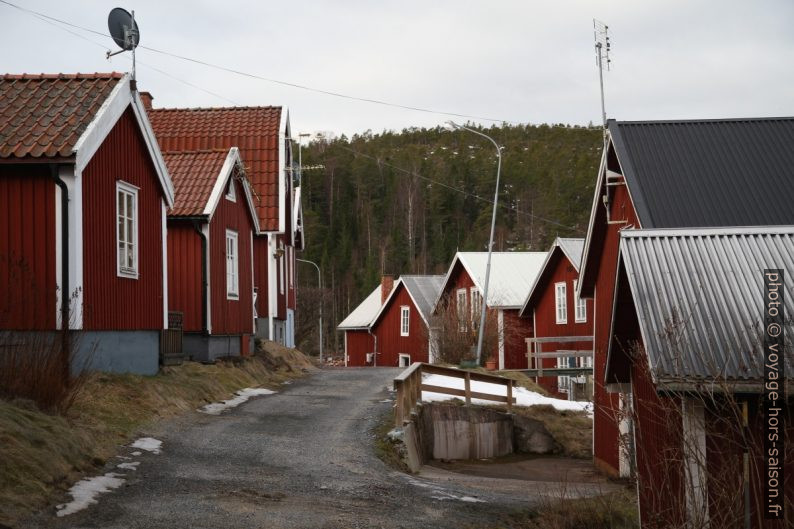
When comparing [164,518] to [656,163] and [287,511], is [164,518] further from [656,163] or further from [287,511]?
[656,163]

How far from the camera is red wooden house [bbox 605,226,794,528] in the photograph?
28.4 ft

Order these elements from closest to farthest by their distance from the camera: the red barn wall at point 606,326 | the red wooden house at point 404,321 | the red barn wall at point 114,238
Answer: the red barn wall at point 114,238 → the red barn wall at point 606,326 → the red wooden house at point 404,321

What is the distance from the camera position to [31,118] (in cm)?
1519

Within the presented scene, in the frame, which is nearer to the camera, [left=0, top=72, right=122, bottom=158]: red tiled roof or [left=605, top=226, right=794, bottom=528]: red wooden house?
[left=605, top=226, right=794, bottom=528]: red wooden house

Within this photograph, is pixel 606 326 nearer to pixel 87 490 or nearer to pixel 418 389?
pixel 418 389

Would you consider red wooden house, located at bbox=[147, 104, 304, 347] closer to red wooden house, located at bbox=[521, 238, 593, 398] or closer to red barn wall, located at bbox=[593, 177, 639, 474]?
red wooden house, located at bbox=[521, 238, 593, 398]

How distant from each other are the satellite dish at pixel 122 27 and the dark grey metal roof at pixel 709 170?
8.49m

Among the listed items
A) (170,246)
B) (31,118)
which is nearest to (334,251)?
(170,246)

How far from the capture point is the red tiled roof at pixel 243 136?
30.8 meters

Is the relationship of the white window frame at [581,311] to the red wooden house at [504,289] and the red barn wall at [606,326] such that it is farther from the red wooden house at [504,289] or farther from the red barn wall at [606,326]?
the red barn wall at [606,326]

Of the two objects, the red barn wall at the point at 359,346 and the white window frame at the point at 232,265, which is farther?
the red barn wall at the point at 359,346

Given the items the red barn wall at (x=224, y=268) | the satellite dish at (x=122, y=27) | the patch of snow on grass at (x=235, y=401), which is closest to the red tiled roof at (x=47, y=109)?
the satellite dish at (x=122, y=27)

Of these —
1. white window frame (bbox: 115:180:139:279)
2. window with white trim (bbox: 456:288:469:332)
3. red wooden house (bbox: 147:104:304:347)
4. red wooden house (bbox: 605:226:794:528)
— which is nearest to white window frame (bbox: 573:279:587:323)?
window with white trim (bbox: 456:288:469:332)

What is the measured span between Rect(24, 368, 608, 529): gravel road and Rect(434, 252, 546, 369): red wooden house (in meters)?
22.9
